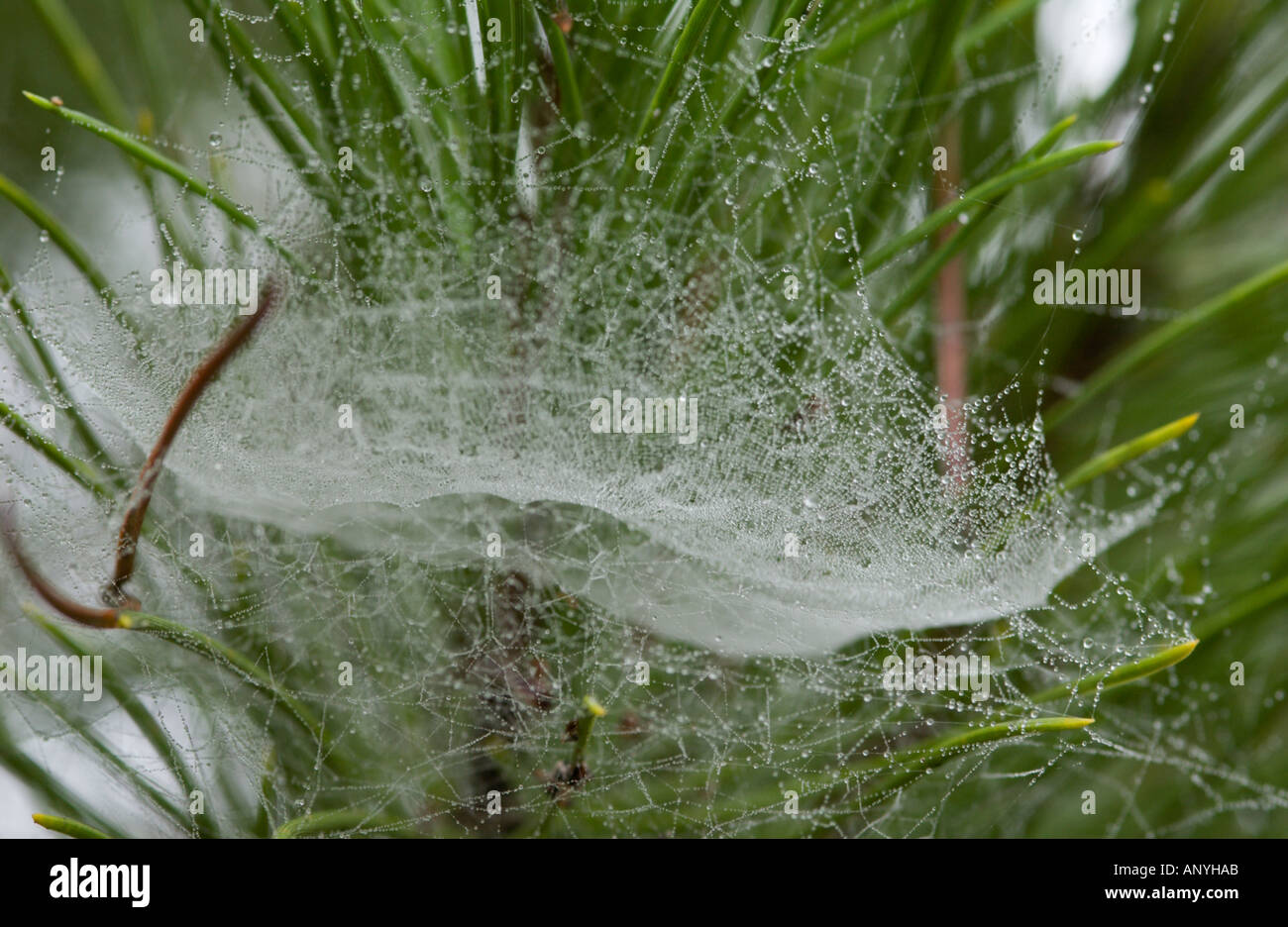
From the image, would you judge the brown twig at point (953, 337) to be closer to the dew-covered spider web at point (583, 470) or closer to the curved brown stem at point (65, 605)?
the dew-covered spider web at point (583, 470)

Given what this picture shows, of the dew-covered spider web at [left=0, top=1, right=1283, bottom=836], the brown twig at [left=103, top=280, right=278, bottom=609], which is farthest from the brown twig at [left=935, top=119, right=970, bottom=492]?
the brown twig at [left=103, top=280, right=278, bottom=609]

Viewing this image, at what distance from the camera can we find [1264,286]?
34 cm

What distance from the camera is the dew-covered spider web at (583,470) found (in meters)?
0.35

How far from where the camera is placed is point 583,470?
39 cm

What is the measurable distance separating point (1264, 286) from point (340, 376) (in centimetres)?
40

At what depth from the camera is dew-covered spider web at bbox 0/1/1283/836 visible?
35 centimetres

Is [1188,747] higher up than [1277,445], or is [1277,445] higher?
[1277,445]

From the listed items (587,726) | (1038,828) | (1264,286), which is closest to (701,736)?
(587,726)

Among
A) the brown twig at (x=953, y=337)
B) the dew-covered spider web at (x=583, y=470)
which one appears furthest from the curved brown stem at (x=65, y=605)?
the brown twig at (x=953, y=337)

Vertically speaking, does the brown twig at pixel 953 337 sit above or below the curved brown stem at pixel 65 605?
above

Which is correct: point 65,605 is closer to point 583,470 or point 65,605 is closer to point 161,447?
point 161,447

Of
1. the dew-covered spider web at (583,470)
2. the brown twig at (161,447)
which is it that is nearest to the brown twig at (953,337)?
the dew-covered spider web at (583,470)

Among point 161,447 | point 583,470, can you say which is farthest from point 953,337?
point 161,447
